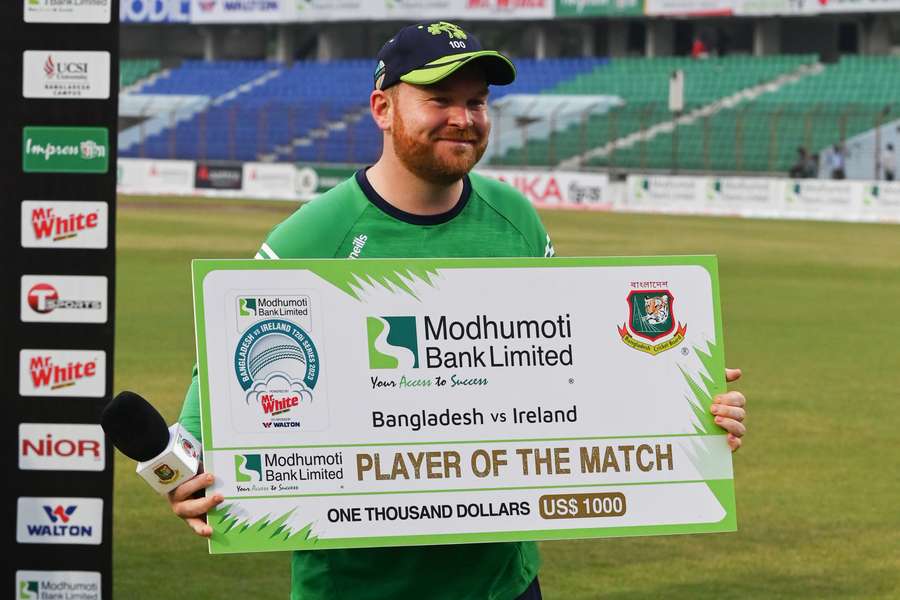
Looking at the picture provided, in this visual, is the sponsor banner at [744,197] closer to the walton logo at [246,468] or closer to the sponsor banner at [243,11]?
the sponsor banner at [243,11]

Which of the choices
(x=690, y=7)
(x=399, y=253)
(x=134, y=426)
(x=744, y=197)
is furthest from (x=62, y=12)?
(x=690, y=7)

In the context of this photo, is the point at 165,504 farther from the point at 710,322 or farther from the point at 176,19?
the point at 176,19

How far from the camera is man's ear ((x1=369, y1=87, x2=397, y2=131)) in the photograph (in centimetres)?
427

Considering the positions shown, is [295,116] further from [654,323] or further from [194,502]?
[194,502]

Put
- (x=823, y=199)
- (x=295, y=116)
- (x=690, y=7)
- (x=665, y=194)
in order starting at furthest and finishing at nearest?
1. (x=295, y=116)
2. (x=690, y=7)
3. (x=665, y=194)
4. (x=823, y=199)

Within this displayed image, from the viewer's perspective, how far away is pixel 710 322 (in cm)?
439

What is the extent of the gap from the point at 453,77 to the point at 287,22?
235 ft

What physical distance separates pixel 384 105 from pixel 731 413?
122 cm

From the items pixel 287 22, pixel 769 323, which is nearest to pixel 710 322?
pixel 769 323

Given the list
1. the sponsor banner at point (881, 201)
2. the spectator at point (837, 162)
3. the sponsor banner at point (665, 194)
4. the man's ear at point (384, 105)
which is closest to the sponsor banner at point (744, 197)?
the sponsor banner at point (665, 194)

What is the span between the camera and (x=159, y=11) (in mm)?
75438

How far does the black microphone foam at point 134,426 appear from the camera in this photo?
12.5ft

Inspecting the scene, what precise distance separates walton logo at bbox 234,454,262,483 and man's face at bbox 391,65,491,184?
0.86 meters

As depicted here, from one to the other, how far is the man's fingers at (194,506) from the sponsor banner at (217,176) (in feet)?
Result: 174
